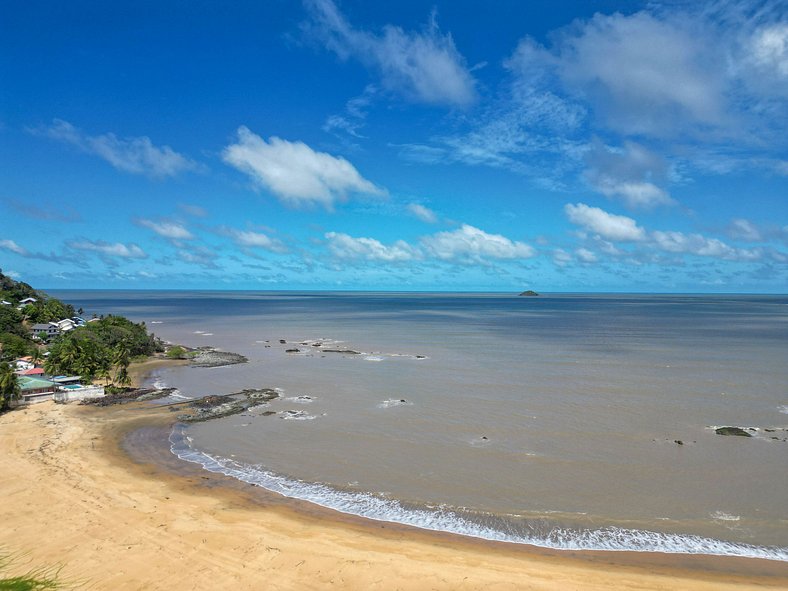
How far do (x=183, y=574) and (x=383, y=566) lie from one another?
7.26 m

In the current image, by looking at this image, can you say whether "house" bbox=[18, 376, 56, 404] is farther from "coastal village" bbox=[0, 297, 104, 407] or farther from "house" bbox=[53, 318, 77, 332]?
"house" bbox=[53, 318, 77, 332]

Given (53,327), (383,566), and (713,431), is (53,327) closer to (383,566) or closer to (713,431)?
(383,566)

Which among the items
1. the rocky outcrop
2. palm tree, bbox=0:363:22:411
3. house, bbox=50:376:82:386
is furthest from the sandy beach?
house, bbox=50:376:82:386

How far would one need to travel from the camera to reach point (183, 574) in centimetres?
1627

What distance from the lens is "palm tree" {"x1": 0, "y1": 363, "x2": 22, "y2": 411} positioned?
3509cm

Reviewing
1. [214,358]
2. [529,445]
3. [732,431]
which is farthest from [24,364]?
[732,431]

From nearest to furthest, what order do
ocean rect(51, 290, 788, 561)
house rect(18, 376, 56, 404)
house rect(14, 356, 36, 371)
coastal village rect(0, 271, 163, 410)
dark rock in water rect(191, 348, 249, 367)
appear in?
ocean rect(51, 290, 788, 561)
house rect(18, 376, 56, 404)
coastal village rect(0, 271, 163, 410)
house rect(14, 356, 36, 371)
dark rock in water rect(191, 348, 249, 367)

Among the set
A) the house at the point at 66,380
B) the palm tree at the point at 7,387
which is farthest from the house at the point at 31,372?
the palm tree at the point at 7,387

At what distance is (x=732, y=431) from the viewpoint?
3130cm

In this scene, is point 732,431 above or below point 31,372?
below

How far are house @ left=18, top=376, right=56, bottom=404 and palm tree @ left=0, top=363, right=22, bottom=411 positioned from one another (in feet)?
3.39

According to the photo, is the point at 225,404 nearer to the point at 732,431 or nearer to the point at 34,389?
the point at 34,389

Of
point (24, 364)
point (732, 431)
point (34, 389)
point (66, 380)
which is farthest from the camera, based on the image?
point (24, 364)

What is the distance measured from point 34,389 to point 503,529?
40836mm
